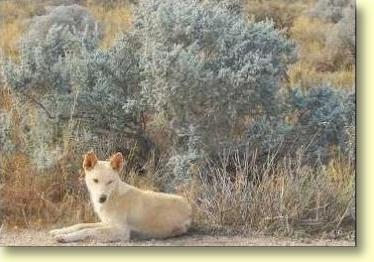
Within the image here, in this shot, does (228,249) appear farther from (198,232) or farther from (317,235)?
(317,235)

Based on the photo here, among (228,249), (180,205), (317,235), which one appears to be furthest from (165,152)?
(317,235)

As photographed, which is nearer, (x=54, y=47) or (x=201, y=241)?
(x=201, y=241)

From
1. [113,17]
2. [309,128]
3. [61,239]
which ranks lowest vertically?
[61,239]

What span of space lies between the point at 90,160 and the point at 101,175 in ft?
0.27

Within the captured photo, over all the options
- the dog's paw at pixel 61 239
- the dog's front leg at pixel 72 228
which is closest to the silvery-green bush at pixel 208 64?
the dog's front leg at pixel 72 228

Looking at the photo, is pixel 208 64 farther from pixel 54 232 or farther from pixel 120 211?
pixel 54 232

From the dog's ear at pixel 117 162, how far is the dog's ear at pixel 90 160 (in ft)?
0.25

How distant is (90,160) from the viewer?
13.1 ft

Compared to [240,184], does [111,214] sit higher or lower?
lower

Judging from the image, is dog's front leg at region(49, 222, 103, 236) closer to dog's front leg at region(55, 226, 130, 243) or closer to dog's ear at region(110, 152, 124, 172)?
dog's front leg at region(55, 226, 130, 243)

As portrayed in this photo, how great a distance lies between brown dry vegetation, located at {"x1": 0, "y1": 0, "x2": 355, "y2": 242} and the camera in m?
3.98

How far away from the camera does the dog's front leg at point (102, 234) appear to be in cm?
396

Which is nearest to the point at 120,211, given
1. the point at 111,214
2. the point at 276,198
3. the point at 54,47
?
the point at 111,214

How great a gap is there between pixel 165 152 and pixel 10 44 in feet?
2.81
